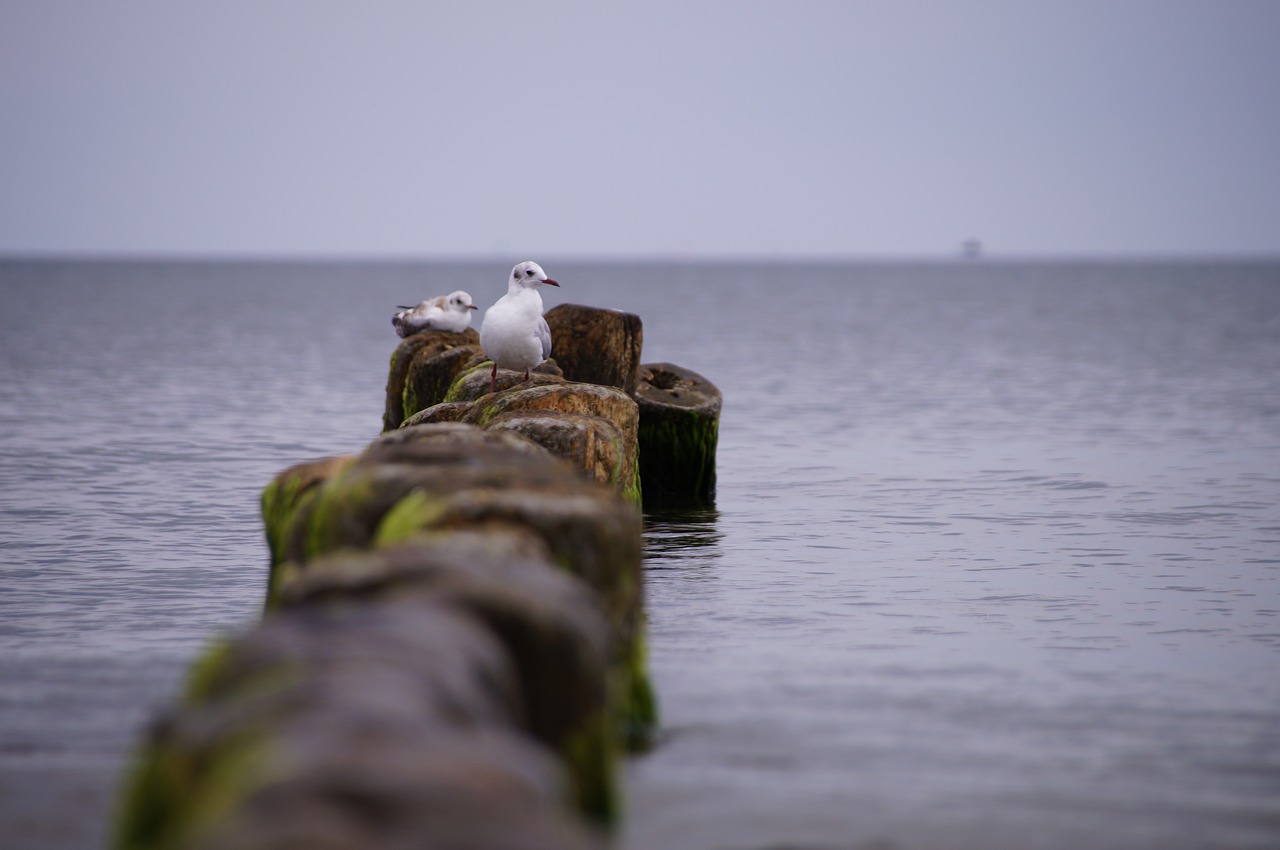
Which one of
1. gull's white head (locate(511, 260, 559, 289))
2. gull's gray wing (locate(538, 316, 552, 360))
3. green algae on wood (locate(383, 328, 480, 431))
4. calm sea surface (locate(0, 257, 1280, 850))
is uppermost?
gull's white head (locate(511, 260, 559, 289))

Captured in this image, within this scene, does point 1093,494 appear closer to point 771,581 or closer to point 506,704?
point 771,581

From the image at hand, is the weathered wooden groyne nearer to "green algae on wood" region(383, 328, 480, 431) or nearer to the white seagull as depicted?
"green algae on wood" region(383, 328, 480, 431)

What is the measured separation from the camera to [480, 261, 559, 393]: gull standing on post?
10906 mm

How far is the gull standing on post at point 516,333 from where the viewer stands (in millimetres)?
10906

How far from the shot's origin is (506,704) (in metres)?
4.00

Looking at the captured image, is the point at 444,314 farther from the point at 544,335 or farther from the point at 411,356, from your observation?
the point at 544,335

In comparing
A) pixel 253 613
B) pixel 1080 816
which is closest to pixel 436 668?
pixel 1080 816

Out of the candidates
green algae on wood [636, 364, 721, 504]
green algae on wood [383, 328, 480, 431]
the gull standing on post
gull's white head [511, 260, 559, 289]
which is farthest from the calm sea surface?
gull's white head [511, 260, 559, 289]

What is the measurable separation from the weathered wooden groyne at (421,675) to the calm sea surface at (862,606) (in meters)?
0.95

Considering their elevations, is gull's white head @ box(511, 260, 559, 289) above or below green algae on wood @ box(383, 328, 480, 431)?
above

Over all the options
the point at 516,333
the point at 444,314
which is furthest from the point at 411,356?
the point at 516,333

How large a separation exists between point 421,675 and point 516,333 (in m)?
7.47

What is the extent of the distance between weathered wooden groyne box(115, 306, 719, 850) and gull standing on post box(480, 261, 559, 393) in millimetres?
3823

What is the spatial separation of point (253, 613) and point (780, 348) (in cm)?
3425
